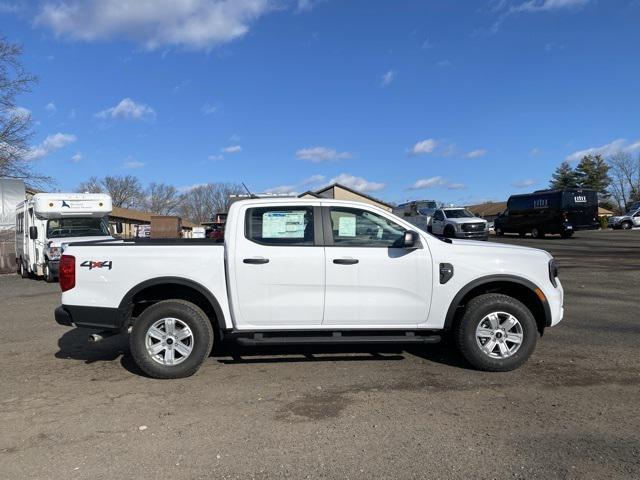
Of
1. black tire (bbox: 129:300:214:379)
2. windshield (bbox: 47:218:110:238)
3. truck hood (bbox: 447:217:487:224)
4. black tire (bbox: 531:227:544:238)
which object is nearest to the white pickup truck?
black tire (bbox: 129:300:214:379)

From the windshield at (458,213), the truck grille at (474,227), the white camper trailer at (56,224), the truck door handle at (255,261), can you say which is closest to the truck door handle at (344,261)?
the truck door handle at (255,261)

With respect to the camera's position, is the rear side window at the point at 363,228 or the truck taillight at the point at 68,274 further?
the rear side window at the point at 363,228

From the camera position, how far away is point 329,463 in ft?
11.0

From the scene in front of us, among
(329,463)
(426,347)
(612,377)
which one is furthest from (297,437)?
(612,377)

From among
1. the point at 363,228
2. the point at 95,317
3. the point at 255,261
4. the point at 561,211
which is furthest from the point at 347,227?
the point at 561,211

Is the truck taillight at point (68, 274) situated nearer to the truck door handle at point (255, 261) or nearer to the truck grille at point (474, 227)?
the truck door handle at point (255, 261)

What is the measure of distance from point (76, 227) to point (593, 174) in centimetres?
9349

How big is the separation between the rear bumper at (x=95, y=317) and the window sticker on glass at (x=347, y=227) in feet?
8.21

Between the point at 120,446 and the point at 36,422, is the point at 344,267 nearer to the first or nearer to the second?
the point at 120,446

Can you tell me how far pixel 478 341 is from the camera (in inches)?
202

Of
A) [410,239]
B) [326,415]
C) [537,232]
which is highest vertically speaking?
[410,239]

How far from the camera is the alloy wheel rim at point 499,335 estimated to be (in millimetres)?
5133

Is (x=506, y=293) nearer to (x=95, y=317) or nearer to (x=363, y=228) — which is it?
(x=363, y=228)

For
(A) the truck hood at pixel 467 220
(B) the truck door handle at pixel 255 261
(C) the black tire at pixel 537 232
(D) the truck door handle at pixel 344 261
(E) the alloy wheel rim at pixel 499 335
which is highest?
(A) the truck hood at pixel 467 220
